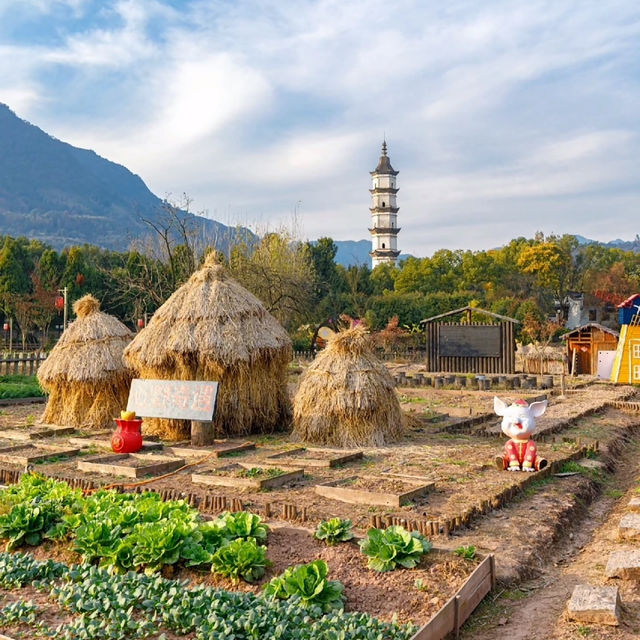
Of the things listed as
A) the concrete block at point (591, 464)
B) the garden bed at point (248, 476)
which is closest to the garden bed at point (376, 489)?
the garden bed at point (248, 476)

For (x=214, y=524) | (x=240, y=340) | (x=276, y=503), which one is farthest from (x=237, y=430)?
(x=214, y=524)

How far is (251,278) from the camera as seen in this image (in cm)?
2978

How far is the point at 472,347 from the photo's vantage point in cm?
2747

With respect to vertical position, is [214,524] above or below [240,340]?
below

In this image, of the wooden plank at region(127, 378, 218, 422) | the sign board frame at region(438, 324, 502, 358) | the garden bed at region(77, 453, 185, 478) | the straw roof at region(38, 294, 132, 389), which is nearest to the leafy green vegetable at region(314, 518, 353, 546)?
the garden bed at region(77, 453, 185, 478)

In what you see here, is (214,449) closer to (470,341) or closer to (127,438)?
(127,438)

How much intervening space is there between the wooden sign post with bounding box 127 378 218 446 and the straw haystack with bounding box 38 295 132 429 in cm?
185

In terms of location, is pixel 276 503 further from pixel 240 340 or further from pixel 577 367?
pixel 577 367

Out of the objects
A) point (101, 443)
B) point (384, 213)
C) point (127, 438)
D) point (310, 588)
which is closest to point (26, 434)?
point (101, 443)

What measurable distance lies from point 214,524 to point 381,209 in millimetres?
77994

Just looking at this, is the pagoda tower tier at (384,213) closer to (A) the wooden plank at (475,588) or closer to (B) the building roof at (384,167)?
(B) the building roof at (384,167)

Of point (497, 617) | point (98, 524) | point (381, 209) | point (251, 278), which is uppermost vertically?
point (381, 209)

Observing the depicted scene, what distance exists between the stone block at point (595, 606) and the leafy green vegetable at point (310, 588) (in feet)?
5.35

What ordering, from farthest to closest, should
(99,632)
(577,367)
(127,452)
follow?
(577,367)
(127,452)
(99,632)
